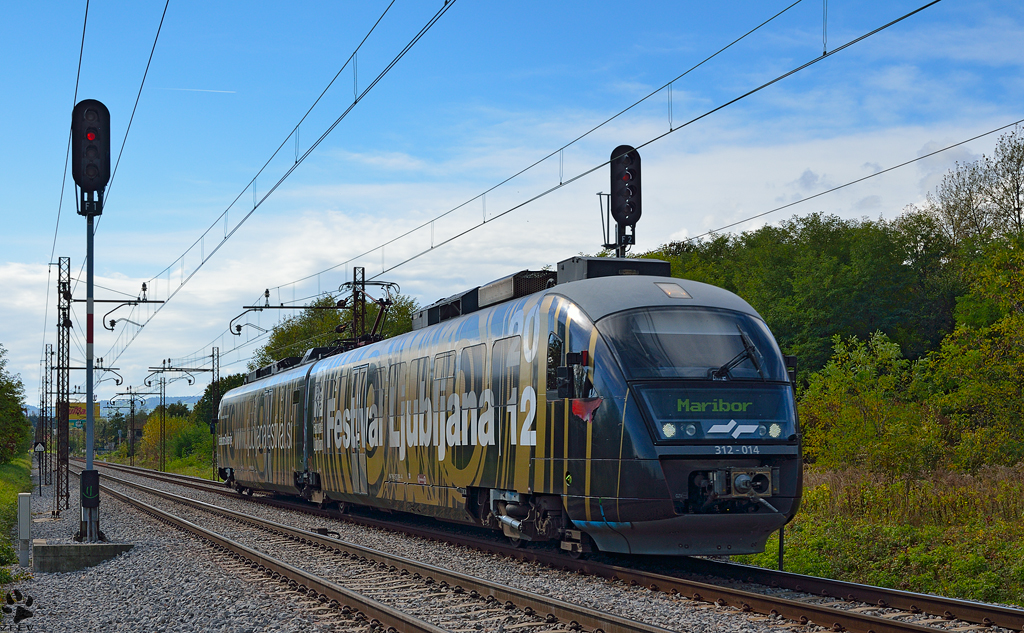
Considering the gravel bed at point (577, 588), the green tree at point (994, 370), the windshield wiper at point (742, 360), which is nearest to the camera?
the gravel bed at point (577, 588)

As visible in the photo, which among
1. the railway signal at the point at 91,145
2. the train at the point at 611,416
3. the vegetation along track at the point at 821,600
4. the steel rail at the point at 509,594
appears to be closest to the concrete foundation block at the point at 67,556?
the steel rail at the point at 509,594

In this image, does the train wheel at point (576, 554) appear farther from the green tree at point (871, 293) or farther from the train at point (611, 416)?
the green tree at point (871, 293)

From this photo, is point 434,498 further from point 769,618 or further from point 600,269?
point 769,618

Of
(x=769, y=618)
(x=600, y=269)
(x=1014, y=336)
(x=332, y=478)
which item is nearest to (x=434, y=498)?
(x=600, y=269)

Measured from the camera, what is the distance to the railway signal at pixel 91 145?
1634 centimetres

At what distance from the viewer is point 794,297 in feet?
182

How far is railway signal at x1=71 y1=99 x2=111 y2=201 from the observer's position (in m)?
16.3

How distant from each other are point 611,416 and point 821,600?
2.97 meters

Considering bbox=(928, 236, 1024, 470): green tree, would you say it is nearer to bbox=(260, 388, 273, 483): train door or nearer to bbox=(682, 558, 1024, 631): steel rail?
bbox=(682, 558, 1024, 631): steel rail

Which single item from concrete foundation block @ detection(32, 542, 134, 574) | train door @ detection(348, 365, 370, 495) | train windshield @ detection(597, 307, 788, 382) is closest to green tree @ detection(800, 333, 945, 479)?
train windshield @ detection(597, 307, 788, 382)

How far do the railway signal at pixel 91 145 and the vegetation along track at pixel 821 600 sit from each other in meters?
9.27

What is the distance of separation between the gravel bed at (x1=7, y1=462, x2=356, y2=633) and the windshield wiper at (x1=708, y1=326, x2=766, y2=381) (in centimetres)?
490

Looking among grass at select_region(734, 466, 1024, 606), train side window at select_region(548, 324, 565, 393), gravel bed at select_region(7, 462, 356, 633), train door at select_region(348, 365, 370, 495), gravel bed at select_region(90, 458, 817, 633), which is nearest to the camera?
gravel bed at select_region(90, 458, 817, 633)

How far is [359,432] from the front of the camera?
20.5 metres
